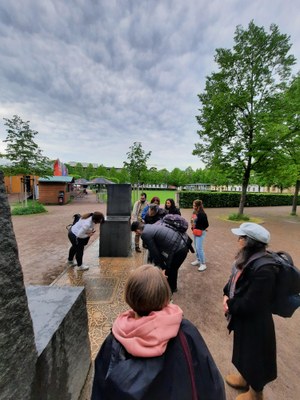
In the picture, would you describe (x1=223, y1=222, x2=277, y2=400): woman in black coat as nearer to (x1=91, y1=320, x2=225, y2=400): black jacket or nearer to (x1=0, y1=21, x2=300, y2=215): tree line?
(x1=91, y1=320, x2=225, y2=400): black jacket

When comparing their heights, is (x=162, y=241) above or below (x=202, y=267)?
above

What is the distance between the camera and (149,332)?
1078 mm

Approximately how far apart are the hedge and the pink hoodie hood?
20067mm

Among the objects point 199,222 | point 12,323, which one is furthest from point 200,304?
point 12,323

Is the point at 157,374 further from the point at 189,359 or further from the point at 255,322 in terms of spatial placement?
the point at 255,322

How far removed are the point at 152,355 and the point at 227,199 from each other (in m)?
23.0

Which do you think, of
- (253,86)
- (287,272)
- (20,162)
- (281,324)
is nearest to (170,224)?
(287,272)

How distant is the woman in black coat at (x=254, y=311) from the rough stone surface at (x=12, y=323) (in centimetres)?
175

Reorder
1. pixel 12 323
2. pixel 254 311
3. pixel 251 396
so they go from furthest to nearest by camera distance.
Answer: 1. pixel 251 396
2. pixel 254 311
3. pixel 12 323

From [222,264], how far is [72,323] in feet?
17.2

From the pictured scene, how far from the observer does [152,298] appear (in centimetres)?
117

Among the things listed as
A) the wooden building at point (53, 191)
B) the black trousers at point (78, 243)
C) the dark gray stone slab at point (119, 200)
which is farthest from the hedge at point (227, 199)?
the black trousers at point (78, 243)

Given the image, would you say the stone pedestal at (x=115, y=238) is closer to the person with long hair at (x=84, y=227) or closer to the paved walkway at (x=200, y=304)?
the paved walkway at (x=200, y=304)

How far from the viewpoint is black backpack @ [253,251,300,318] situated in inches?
75.6
